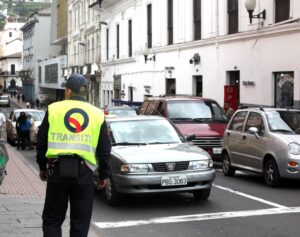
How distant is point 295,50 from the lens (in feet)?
64.4

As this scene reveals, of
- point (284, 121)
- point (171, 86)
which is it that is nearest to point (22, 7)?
point (171, 86)

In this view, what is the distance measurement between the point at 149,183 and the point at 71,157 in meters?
4.11

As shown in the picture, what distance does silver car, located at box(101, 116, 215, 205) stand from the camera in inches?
373

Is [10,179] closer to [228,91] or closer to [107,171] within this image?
[107,171]

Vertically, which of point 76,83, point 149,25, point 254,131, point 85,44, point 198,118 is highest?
point 85,44

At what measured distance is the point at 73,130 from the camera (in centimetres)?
545

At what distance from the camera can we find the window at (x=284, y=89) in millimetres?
20217

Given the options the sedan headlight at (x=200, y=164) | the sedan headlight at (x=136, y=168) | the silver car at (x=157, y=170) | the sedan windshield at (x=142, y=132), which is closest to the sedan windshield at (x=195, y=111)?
the sedan windshield at (x=142, y=132)

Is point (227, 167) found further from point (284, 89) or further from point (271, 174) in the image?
point (284, 89)

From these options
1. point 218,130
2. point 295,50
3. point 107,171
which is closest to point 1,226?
point 107,171

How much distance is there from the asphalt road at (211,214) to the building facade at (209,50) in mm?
9421

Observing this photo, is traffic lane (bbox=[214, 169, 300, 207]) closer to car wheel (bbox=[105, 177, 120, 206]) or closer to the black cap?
car wheel (bbox=[105, 177, 120, 206])

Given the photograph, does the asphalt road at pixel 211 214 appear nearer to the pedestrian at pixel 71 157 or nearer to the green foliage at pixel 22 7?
the pedestrian at pixel 71 157

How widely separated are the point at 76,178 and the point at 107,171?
358 mm
